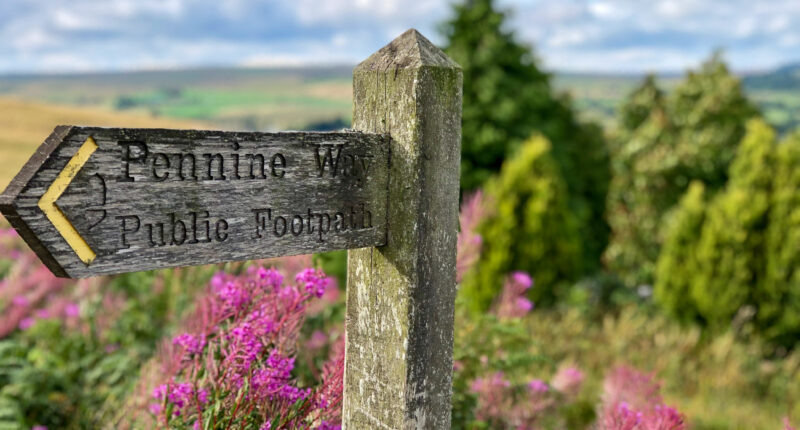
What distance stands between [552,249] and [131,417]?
654 centimetres

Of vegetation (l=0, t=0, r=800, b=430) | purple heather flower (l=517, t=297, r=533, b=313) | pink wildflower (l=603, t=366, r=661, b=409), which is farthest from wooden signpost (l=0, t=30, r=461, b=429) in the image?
purple heather flower (l=517, t=297, r=533, b=313)

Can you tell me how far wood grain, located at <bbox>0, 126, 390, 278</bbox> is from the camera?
4.51 feet

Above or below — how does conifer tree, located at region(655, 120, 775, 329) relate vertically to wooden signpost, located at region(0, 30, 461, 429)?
below

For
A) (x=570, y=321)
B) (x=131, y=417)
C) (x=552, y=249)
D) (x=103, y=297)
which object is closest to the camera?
(x=131, y=417)

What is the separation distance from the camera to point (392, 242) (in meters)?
1.96

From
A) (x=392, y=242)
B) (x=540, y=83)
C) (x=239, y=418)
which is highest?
(x=540, y=83)

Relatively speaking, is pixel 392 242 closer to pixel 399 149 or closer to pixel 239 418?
pixel 399 149

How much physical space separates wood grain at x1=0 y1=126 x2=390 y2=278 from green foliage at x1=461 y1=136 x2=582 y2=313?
6.36 metres

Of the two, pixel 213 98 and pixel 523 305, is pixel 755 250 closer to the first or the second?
pixel 523 305

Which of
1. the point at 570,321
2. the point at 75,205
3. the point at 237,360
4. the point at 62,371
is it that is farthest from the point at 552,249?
the point at 75,205

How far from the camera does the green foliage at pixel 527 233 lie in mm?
8180

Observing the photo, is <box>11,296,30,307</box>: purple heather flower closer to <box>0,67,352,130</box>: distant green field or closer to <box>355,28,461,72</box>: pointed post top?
<box>355,28,461,72</box>: pointed post top

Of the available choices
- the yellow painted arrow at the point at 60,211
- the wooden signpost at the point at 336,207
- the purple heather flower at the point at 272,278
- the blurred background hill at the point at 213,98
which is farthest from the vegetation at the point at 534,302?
the blurred background hill at the point at 213,98

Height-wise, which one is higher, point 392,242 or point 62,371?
point 392,242
